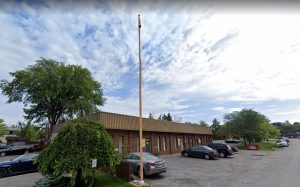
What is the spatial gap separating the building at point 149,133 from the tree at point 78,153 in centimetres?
587

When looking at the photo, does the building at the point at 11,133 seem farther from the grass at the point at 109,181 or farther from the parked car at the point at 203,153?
the grass at the point at 109,181

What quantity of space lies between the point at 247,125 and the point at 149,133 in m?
29.0

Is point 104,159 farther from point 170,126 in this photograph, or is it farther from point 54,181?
point 170,126

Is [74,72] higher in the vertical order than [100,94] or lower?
higher

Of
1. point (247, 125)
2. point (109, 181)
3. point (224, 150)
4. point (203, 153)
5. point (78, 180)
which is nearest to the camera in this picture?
point (78, 180)

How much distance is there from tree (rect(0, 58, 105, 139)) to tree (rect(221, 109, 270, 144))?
98.7 ft

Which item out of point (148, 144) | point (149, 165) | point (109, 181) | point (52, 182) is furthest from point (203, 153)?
point (52, 182)

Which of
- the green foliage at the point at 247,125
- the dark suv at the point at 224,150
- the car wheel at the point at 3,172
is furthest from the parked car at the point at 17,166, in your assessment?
the green foliage at the point at 247,125

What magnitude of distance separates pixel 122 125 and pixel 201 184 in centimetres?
1302

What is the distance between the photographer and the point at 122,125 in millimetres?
23734

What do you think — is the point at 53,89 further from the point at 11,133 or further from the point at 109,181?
the point at 11,133

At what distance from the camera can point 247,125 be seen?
157 ft

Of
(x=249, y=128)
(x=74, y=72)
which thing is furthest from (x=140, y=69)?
(x=249, y=128)

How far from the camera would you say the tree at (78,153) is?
10.0 metres
